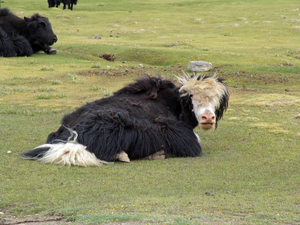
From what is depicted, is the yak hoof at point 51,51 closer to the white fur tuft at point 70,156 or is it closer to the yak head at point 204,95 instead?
the yak head at point 204,95

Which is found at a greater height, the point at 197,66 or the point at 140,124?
the point at 140,124

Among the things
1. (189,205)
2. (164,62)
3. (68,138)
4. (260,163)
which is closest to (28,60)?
(164,62)

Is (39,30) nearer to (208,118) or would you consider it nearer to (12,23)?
(12,23)

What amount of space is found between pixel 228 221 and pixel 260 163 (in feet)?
8.83

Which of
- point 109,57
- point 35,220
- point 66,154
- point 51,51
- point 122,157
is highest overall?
point 35,220

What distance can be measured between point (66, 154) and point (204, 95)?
2475 mm

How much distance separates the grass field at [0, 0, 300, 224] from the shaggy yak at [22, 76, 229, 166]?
232 millimetres

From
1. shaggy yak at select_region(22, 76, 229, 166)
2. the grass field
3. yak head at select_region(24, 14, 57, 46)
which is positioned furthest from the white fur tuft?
yak head at select_region(24, 14, 57, 46)

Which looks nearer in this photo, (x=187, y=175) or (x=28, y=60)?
(x=187, y=175)

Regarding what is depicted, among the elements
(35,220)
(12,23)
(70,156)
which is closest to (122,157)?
(70,156)

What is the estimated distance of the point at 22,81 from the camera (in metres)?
13.9

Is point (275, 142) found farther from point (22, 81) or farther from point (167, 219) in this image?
point (22, 81)

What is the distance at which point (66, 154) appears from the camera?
5.80 metres

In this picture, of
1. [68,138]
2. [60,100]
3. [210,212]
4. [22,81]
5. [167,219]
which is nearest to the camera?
[167,219]
